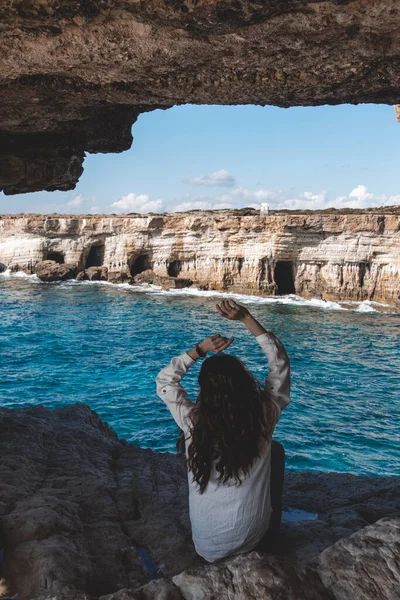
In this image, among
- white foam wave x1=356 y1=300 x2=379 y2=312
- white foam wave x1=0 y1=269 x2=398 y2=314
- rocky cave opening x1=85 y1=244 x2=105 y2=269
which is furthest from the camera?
rocky cave opening x1=85 y1=244 x2=105 y2=269

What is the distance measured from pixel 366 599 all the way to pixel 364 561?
0.88 ft

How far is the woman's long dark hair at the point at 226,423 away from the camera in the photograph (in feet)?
10.5

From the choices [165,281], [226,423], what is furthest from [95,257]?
[226,423]

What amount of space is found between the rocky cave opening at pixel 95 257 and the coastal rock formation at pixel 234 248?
0.33 feet

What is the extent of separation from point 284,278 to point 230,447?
130 ft

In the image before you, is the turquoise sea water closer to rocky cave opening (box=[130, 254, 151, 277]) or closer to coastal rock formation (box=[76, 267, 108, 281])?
coastal rock formation (box=[76, 267, 108, 281])

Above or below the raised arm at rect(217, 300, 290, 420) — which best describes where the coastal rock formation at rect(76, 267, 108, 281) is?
below

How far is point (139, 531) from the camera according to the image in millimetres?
4699

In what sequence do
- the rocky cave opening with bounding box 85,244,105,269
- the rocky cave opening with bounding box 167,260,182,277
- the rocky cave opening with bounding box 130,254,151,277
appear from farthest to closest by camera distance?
the rocky cave opening with bounding box 85,244,105,269 < the rocky cave opening with bounding box 130,254,151,277 < the rocky cave opening with bounding box 167,260,182,277

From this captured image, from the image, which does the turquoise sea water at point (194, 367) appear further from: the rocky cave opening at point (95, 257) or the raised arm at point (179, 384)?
the rocky cave opening at point (95, 257)

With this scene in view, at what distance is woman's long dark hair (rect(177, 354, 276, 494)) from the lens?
3.19 m

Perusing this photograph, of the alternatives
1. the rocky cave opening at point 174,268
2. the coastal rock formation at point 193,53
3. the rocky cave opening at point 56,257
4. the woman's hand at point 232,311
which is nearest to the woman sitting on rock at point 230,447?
the woman's hand at point 232,311

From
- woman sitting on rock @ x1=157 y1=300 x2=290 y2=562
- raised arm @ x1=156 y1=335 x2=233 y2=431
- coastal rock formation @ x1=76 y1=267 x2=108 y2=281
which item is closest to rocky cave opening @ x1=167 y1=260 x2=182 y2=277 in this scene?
coastal rock formation @ x1=76 y1=267 x2=108 y2=281

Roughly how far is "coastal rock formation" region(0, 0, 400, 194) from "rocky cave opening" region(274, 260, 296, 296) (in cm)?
3601
